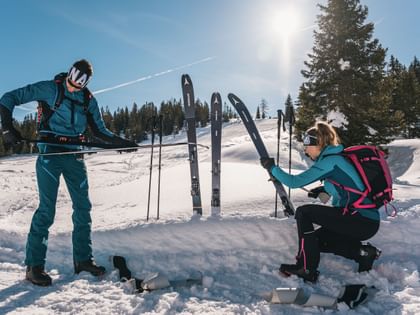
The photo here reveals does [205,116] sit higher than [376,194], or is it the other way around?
[205,116]

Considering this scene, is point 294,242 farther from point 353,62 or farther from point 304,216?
point 353,62

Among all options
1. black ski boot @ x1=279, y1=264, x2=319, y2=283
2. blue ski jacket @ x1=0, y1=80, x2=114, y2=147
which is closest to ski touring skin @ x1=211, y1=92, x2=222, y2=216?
black ski boot @ x1=279, y1=264, x2=319, y2=283

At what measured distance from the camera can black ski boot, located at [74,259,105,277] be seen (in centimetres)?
398

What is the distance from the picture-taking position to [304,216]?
A: 3.92 m

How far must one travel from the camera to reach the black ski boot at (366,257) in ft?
12.8

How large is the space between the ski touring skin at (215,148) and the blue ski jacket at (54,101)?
2.76 metres

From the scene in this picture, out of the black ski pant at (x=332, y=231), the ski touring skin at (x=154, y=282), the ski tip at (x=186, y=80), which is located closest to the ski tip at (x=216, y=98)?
the ski tip at (x=186, y=80)

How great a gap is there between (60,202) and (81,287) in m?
8.55

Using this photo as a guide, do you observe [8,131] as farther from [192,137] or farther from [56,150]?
[192,137]

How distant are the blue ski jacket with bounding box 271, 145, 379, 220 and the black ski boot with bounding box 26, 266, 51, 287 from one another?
271 centimetres

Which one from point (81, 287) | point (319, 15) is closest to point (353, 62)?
point (319, 15)

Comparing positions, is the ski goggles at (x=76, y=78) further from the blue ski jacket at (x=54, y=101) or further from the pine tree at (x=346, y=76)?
the pine tree at (x=346, y=76)

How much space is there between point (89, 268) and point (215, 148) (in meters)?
3.34

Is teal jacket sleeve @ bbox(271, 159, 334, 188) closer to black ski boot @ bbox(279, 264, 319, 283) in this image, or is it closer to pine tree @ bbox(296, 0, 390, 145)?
black ski boot @ bbox(279, 264, 319, 283)
